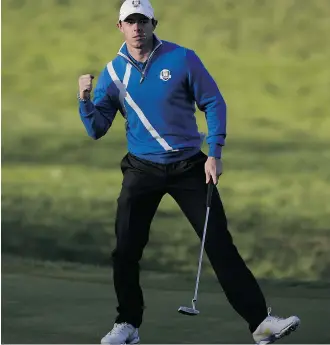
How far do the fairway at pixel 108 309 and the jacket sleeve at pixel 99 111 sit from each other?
114 cm

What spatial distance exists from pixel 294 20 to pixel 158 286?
6703 mm

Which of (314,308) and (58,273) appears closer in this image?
(314,308)

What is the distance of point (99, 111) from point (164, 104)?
362 mm

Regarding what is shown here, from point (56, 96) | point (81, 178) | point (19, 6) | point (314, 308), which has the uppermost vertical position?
point (19, 6)

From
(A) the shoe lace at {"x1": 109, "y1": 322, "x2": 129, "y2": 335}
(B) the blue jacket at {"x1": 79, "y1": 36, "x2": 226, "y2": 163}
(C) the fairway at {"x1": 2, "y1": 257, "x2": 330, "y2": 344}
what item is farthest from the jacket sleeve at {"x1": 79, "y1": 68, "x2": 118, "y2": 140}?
(C) the fairway at {"x1": 2, "y1": 257, "x2": 330, "y2": 344}

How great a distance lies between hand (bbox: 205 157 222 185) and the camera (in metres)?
6.83

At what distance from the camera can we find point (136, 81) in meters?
6.93

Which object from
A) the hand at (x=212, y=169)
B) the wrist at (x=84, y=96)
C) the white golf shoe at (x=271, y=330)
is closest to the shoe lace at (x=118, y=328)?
the white golf shoe at (x=271, y=330)

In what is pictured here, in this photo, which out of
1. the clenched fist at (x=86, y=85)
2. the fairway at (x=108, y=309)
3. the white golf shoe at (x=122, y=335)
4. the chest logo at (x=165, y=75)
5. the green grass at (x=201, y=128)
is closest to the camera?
the clenched fist at (x=86, y=85)

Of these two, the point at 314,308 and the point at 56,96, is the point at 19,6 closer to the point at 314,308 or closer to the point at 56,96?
the point at 56,96

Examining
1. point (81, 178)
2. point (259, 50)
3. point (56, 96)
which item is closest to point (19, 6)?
point (56, 96)

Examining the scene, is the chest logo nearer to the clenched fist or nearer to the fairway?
the clenched fist

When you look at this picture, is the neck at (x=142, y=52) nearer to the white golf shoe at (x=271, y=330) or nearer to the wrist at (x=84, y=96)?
the wrist at (x=84, y=96)

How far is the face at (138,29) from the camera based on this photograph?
6906 millimetres
